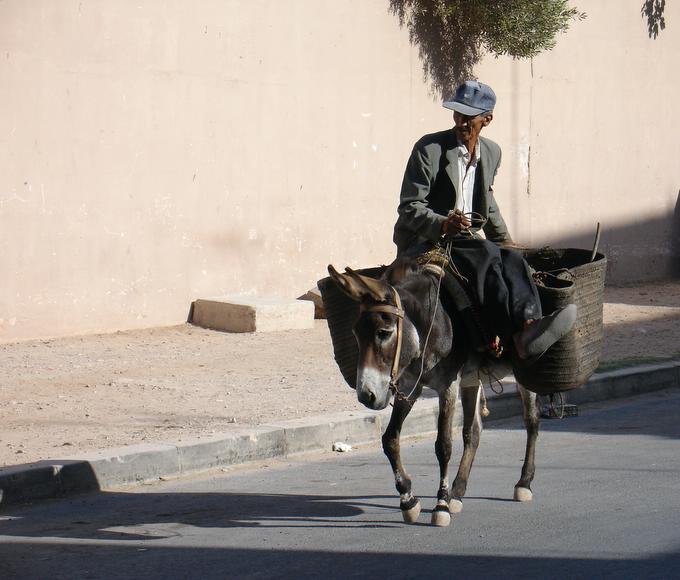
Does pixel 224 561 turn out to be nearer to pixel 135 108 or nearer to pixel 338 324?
pixel 338 324

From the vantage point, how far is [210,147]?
13.2m

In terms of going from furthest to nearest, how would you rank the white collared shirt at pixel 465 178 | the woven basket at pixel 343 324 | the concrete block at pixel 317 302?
the concrete block at pixel 317 302, the white collared shirt at pixel 465 178, the woven basket at pixel 343 324

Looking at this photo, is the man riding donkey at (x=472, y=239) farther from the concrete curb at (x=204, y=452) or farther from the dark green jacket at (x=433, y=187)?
the concrete curb at (x=204, y=452)

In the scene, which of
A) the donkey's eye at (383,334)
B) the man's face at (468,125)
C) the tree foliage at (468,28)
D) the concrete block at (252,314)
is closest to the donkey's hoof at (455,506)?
the donkey's eye at (383,334)

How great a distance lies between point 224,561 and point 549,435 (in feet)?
12.9

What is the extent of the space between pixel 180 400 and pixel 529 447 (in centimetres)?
340

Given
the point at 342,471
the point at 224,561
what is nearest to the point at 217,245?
the point at 342,471

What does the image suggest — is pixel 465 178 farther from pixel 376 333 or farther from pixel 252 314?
pixel 252 314

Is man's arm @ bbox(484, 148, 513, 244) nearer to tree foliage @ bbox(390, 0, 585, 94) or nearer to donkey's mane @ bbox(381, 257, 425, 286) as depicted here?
donkey's mane @ bbox(381, 257, 425, 286)

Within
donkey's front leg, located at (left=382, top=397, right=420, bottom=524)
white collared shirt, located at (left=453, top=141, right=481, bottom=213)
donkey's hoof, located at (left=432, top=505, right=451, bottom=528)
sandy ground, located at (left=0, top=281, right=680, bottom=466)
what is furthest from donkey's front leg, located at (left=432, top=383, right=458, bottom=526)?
sandy ground, located at (left=0, top=281, right=680, bottom=466)

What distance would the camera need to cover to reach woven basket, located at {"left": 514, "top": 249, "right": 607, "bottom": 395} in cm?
602

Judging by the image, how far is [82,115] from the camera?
12031 mm

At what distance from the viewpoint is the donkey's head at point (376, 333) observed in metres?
5.33

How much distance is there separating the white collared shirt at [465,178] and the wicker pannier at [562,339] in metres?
0.55
